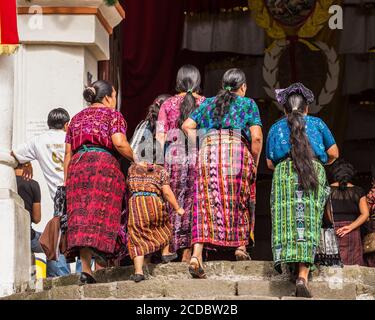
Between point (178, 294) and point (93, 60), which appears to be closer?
point (178, 294)

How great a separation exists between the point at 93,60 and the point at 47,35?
2.29 feet

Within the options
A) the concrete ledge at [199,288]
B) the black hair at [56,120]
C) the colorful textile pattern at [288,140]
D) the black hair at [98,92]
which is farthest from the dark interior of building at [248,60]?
the concrete ledge at [199,288]

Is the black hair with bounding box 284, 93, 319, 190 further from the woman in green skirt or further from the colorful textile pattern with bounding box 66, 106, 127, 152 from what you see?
the colorful textile pattern with bounding box 66, 106, 127, 152

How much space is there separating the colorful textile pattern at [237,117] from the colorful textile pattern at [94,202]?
817 millimetres

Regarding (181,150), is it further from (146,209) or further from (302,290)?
(302,290)

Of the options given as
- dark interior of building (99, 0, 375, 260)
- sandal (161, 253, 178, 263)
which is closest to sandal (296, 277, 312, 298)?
sandal (161, 253, 178, 263)

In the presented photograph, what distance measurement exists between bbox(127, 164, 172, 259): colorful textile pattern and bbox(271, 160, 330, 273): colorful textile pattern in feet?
3.19

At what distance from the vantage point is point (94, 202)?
1057 centimetres

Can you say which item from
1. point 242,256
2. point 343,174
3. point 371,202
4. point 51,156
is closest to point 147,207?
point 242,256

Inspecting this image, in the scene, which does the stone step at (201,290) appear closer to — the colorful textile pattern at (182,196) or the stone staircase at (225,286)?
the stone staircase at (225,286)

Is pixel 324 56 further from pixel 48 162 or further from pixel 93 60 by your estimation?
pixel 48 162

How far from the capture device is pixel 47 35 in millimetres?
13758

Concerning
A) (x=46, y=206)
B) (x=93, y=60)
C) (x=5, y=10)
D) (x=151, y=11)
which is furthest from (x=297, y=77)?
(x=5, y=10)

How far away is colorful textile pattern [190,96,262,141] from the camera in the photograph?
10.7m
